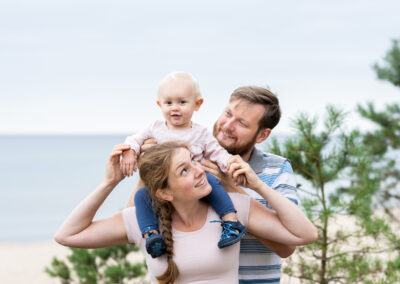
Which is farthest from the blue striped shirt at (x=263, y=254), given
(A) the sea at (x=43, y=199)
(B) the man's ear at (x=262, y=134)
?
(A) the sea at (x=43, y=199)

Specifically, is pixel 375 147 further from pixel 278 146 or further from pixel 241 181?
pixel 241 181

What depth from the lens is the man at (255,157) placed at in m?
2.13

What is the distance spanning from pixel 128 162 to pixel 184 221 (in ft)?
1.01

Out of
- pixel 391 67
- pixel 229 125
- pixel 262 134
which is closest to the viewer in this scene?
pixel 229 125

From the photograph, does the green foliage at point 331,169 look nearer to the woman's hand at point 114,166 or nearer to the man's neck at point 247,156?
the man's neck at point 247,156

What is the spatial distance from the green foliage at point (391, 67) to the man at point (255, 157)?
21.3 ft

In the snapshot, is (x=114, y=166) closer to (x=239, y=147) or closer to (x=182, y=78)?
(x=182, y=78)

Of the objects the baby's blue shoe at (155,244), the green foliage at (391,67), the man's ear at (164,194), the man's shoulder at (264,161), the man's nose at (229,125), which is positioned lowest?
the baby's blue shoe at (155,244)

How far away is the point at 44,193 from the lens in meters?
25.6

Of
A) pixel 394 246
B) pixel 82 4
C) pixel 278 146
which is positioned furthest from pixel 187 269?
pixel 82 4

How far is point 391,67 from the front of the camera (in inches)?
331

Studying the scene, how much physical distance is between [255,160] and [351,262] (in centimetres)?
189

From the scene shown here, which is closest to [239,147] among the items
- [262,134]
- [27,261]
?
[262,134]

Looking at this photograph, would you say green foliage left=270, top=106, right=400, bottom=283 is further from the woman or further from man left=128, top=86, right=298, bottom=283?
the woman
